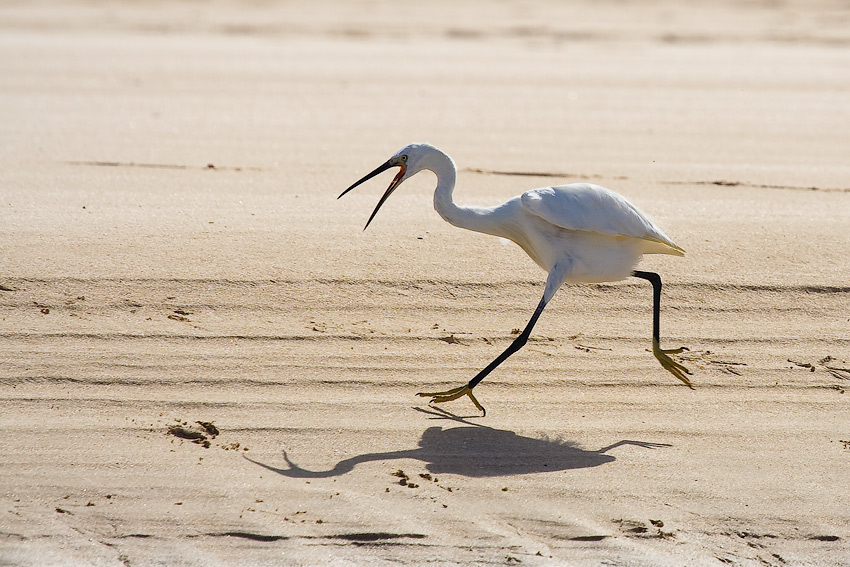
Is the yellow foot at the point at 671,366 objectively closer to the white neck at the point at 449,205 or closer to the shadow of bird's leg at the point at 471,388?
the shadow of bird's leg at the point at 471,388

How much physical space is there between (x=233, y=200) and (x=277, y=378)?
2.31m

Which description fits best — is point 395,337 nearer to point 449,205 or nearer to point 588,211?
point 449,205

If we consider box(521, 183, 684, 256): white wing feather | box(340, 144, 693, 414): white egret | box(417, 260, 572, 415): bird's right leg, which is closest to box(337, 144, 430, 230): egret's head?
box(340, 144, 693, 414): white egret

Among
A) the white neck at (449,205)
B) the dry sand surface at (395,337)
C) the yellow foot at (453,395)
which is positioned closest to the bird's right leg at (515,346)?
the yellow foot at (453,395)

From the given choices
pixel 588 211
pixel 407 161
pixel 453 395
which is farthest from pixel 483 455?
pixel 407 161

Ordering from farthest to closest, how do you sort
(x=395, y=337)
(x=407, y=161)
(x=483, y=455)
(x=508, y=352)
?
(x=395, y=337) < (x=407, y=161) < (x=508, y=352) < (x=483, y=455)

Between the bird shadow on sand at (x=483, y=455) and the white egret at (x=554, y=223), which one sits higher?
the white egret at (x=554, y=223)

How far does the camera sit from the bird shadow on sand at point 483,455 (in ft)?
14.1

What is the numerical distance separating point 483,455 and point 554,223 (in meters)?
1.13

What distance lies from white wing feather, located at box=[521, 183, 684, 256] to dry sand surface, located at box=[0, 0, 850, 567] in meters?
0.76

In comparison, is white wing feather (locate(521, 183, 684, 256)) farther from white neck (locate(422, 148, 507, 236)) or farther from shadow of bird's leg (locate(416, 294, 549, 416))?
shadow of bird's leg (locate(416, 294, 549, 416))

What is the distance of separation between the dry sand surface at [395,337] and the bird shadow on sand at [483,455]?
0.7 inches

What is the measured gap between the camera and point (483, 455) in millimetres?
4438

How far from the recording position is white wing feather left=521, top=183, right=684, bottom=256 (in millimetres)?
4809
